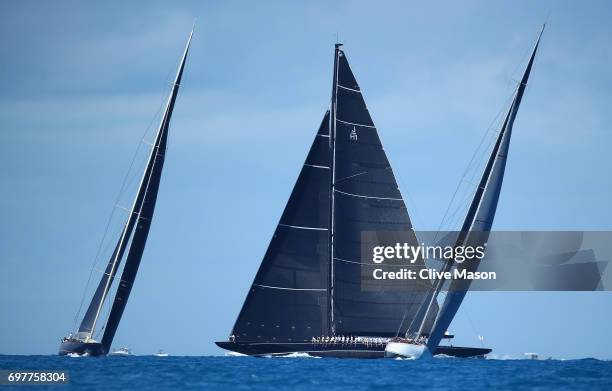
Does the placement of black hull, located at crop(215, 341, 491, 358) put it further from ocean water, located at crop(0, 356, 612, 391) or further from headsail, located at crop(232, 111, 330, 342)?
ocean water, located at crop(0, 356, 612, 391)

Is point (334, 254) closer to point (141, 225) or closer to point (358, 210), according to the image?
point (358, 210)

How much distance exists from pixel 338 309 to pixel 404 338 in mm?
5072

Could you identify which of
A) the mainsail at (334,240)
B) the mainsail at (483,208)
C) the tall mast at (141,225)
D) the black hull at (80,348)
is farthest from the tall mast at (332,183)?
the black hull at (80,348)

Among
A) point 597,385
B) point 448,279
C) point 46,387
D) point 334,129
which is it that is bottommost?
point 46,387

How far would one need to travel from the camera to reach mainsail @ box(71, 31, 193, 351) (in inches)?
3066

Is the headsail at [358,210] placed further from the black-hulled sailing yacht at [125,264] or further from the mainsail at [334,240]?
the black-hulled sailing yacht at [125,264]

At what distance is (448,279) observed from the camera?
243 feet

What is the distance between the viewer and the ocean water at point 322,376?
52203 mm

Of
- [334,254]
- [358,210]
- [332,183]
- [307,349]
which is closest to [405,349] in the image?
[307,349]

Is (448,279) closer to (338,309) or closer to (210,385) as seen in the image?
(338,309)

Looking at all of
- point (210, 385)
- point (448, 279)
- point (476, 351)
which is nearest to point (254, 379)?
point (210, 385)

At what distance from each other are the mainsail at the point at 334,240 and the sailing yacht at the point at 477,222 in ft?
17.8

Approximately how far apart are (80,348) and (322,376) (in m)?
24.8

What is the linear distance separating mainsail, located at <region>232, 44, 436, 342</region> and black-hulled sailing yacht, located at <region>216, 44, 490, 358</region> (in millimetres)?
69
